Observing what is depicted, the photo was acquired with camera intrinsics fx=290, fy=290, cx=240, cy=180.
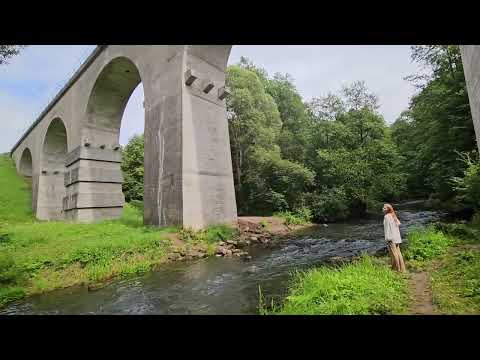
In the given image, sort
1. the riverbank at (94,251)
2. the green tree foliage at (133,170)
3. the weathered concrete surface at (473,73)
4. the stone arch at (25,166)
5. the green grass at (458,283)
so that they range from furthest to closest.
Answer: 1. the stone arch at (25,166)
2. the green tree foliage at (133,170)
3. the riverbank at (94,251)
4. the weathered concrete surface at (473,73)
5. the green grass at (458,283)

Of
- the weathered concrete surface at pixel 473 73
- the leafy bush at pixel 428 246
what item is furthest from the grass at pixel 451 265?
the weathered concrete surface at pixel 473 73

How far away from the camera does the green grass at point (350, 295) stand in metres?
3.48

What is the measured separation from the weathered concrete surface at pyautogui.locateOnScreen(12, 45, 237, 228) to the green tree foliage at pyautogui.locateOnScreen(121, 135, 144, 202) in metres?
10.9

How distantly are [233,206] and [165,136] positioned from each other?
4.26m

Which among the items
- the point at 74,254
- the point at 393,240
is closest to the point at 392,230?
the point at 393,240

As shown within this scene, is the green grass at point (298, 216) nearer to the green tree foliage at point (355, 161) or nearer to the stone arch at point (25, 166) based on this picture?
the green tree foliage at point (355, 161)

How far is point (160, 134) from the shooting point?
496 inches

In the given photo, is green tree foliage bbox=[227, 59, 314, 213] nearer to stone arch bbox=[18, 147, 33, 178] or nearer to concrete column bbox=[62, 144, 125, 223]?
concrete column bbox=[62, 144, 125, 223]

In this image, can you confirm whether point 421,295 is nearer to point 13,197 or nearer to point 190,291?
point 190,291

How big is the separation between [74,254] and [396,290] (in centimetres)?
790
